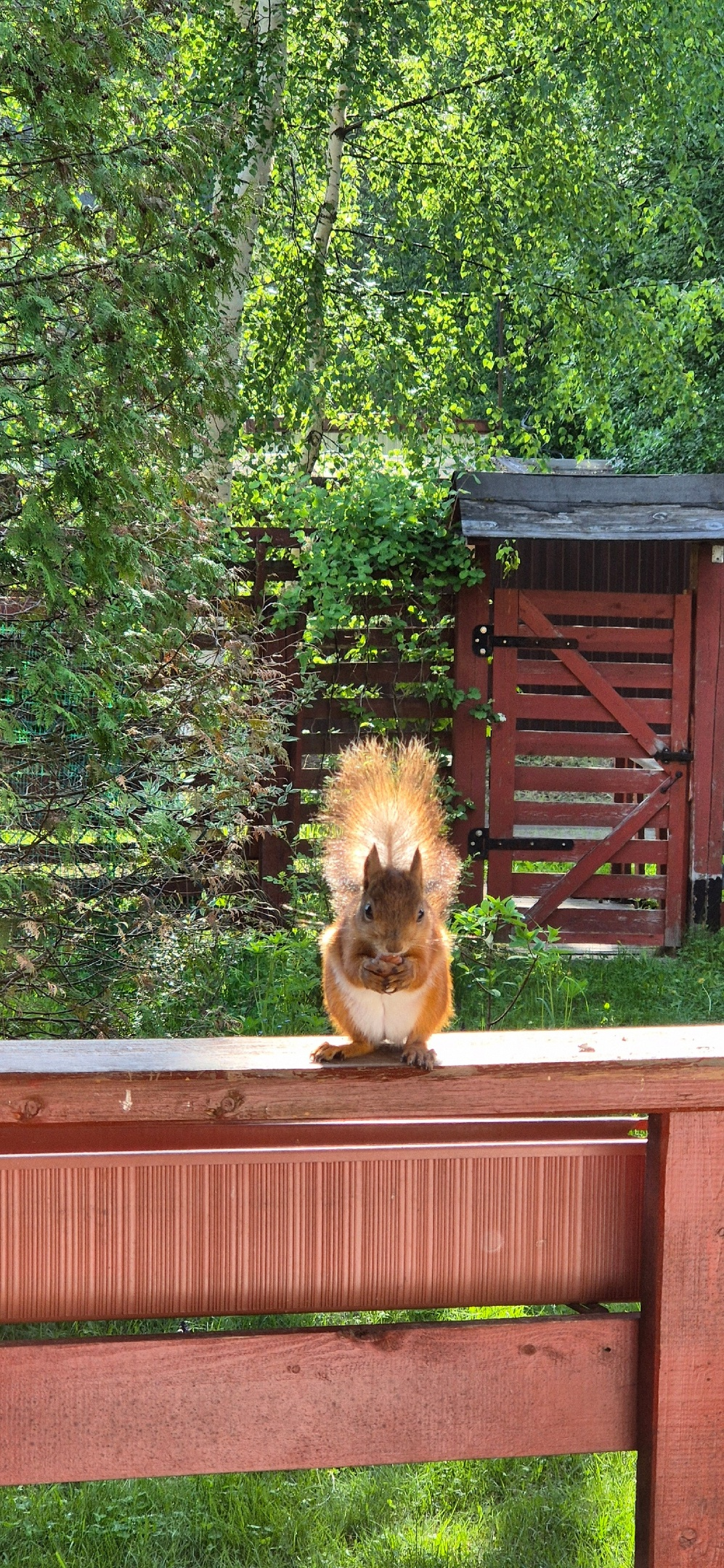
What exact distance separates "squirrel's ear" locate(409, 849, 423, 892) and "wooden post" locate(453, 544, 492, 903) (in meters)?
4.23

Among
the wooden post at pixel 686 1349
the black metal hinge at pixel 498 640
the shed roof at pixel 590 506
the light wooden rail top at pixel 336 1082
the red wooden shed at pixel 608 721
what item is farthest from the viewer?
the black metal hinge at pixel 498 640

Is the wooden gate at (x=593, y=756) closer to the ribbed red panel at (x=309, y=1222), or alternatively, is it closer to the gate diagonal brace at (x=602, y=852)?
the gate diagonal brace at (x=602, y=852)

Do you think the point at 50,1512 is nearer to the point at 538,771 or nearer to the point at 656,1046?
the point at 656,1046

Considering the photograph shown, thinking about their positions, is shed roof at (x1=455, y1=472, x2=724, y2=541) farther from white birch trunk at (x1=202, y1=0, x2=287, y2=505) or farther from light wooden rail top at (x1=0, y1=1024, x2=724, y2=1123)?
light wooden rail top at (x1=0, y1=1024, x2=724, y2=1123)

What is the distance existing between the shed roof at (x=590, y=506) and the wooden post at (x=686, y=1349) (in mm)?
4598

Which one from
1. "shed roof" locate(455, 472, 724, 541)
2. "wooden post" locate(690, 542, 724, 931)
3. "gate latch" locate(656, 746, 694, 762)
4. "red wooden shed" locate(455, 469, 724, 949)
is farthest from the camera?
"gate latch" locate(656, 746, 694, 762)

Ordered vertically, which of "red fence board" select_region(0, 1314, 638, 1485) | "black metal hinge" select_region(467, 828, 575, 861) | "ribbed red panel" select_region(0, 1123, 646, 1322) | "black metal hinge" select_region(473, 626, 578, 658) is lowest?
"red fence board" select_region(0, 1314, 638, 1485)

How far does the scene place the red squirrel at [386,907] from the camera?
181 cm

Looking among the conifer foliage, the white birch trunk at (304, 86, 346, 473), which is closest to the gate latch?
the white birch trunk at (304, 86, 346, 473)

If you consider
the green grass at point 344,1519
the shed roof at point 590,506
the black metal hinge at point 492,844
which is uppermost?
the shed roof at point 590,506

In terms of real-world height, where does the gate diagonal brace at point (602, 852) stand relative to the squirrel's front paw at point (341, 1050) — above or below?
above

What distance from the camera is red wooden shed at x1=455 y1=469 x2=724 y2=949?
19.8ft

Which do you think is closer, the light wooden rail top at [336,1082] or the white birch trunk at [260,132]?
the light wooden rail top at [336,1082]

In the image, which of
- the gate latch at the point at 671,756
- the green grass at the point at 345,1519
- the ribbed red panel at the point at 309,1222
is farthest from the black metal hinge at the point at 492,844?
the ribbed red panel at the point at 309,1222
